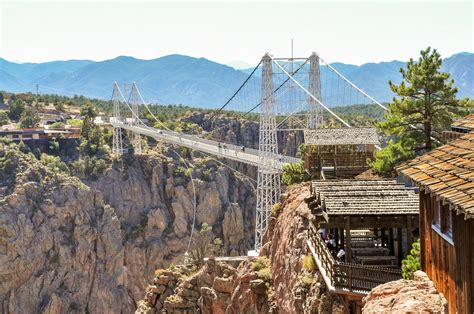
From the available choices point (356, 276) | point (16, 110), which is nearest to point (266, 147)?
point (356, 276)

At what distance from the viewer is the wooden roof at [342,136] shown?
2316cm

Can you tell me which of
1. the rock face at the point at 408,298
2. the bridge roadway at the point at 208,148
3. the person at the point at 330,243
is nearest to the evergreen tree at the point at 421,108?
the person at the point at 330,243

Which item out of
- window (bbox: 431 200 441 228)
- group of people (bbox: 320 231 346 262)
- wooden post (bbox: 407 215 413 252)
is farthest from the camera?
group of people (bbox: 320 231 346 262)

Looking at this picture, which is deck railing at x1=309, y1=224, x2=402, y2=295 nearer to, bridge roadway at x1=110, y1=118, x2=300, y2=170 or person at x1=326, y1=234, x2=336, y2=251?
person at x1=326, y1=234, x2=336, y2=251

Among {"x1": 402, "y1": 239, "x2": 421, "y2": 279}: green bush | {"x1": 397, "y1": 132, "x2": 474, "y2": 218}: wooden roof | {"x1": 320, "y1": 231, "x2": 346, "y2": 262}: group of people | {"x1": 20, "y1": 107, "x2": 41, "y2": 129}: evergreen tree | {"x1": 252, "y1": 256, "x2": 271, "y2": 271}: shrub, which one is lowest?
{"x1": 252, "y1": 256, "x2": 271, "y2": 271}: shrub

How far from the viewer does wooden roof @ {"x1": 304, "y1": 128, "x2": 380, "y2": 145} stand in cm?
2316

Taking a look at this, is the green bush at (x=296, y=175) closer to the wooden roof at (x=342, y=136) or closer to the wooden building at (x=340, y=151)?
the wooden building at (x=340, y=151)

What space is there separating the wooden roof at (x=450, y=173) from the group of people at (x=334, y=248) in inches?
138

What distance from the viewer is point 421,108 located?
18031mm

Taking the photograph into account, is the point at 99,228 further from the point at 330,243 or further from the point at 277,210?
the point at 330,243

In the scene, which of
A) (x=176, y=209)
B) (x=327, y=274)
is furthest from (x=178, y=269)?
(x=176, y=209)

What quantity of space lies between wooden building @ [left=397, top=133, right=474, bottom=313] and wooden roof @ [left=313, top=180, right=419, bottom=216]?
3.02 meters

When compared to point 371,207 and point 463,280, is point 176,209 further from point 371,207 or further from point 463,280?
point 463,280

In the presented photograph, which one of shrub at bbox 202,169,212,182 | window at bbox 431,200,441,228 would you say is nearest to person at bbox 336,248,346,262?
window at bbox 431,200,441,228
